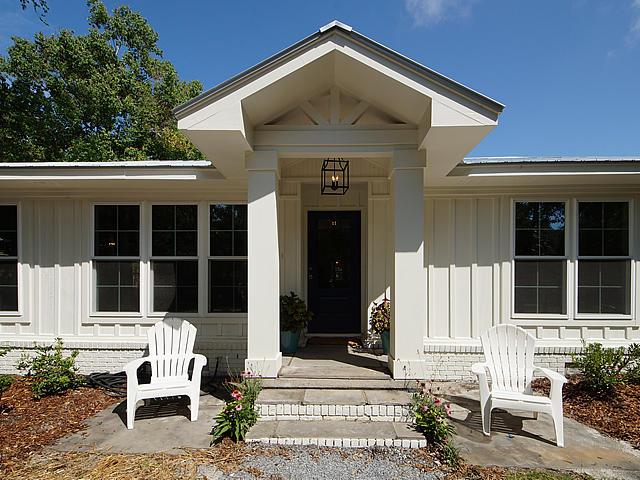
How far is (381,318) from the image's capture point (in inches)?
203

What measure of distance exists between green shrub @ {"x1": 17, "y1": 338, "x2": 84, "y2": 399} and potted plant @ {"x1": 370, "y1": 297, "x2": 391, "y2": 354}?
167 inches

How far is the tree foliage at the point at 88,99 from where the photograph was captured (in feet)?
43.6

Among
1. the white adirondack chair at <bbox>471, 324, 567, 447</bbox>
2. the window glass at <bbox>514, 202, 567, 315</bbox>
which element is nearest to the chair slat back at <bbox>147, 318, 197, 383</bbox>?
the white adirondack chair at <bbox>471, 324, 567, 447</bbox>

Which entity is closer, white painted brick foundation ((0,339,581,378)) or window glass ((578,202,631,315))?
window glass ((578,202,631,315))

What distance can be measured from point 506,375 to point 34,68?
18.0m

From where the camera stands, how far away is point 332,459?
3066 mm

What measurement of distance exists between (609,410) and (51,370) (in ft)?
23.1

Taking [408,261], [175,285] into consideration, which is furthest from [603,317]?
[175,285]

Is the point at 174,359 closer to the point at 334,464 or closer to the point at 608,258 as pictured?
the point at 334,464

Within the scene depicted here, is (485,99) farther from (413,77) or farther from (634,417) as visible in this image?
(634,417)

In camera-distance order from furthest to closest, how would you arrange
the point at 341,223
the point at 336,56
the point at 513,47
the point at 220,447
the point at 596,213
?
the point at 513,47 → the point at 341,223 → the point at 596,213 → the point at 336,56 → the point at 220,447

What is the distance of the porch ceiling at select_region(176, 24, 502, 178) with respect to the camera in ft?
11.0

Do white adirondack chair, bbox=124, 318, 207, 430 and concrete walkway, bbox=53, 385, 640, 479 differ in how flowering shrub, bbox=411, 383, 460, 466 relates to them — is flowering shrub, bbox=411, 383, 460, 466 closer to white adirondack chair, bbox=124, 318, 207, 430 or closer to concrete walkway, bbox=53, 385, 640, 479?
concrete walkway, bbox=53, 385, 640, 479

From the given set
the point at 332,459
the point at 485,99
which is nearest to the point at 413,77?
the point at 485,99
